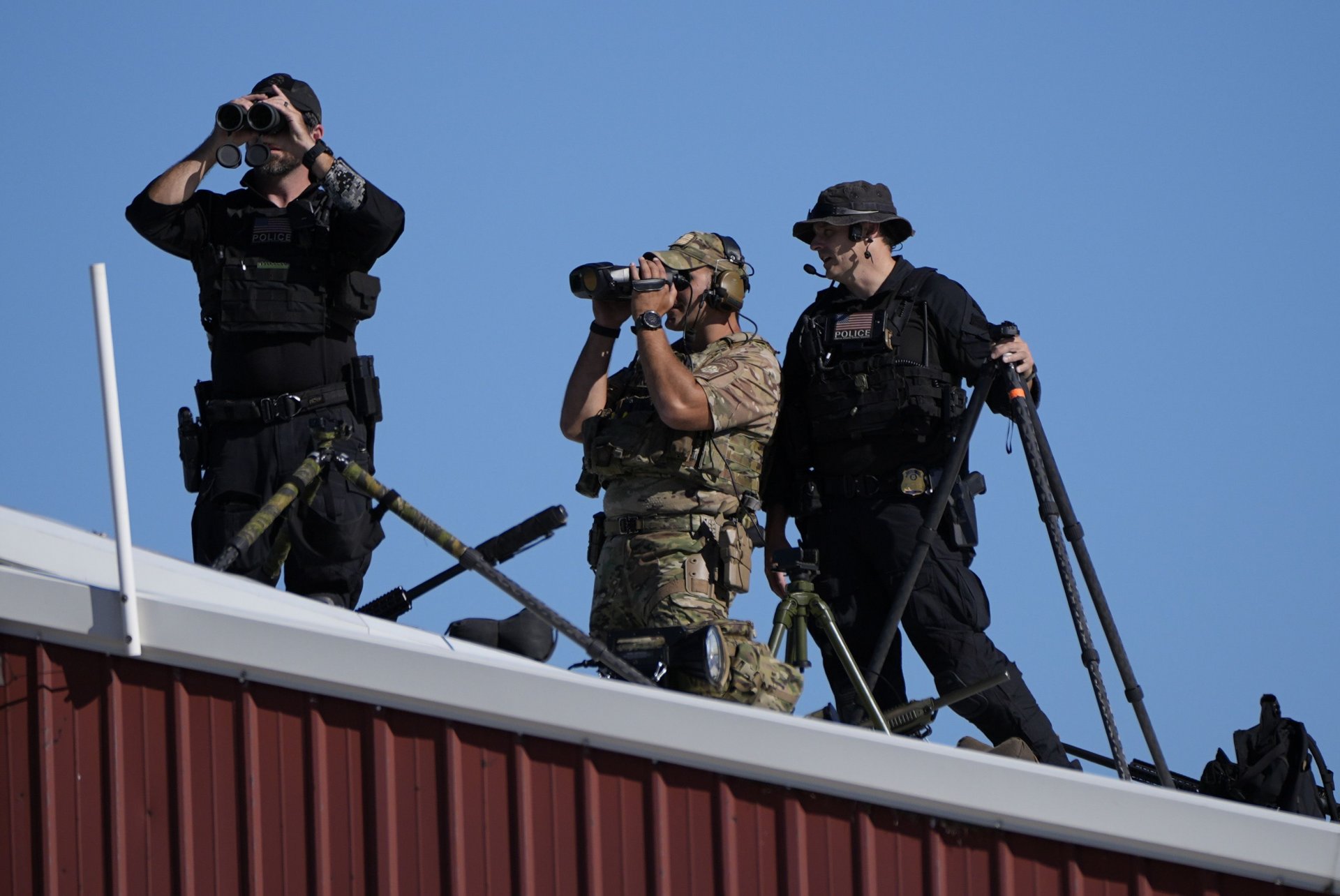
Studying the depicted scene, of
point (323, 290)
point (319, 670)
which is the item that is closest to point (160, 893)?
point (319, 670)

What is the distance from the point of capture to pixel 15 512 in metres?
5.39

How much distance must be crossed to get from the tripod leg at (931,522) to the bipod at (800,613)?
0.35ft

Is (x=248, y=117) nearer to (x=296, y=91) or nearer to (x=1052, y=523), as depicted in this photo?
(x=296, y=91)

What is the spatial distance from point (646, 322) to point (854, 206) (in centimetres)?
118

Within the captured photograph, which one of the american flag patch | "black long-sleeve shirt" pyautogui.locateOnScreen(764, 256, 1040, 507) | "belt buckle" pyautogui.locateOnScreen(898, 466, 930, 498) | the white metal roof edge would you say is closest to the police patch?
"black long-sleeve shirt" pyautogui.locateOnScreen(764, 256, 1040, 507)

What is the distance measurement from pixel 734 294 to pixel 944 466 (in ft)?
3.16

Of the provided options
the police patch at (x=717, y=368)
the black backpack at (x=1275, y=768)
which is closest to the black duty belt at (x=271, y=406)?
the police patch at (x=717, y=368)

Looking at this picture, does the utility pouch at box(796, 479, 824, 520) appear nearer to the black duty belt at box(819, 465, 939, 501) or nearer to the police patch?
the black duty belt at box(819, 465, 939, 501)

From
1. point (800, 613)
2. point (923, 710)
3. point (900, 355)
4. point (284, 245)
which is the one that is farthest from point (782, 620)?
point (284, 245)

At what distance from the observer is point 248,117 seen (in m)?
6.81

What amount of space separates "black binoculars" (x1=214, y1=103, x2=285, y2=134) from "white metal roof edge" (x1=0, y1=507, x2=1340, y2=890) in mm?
2085

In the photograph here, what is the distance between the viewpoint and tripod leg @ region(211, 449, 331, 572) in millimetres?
5559

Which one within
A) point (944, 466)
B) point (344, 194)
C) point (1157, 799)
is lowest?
point (1157, 799)

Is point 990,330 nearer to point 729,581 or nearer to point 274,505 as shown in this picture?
point 729,581
